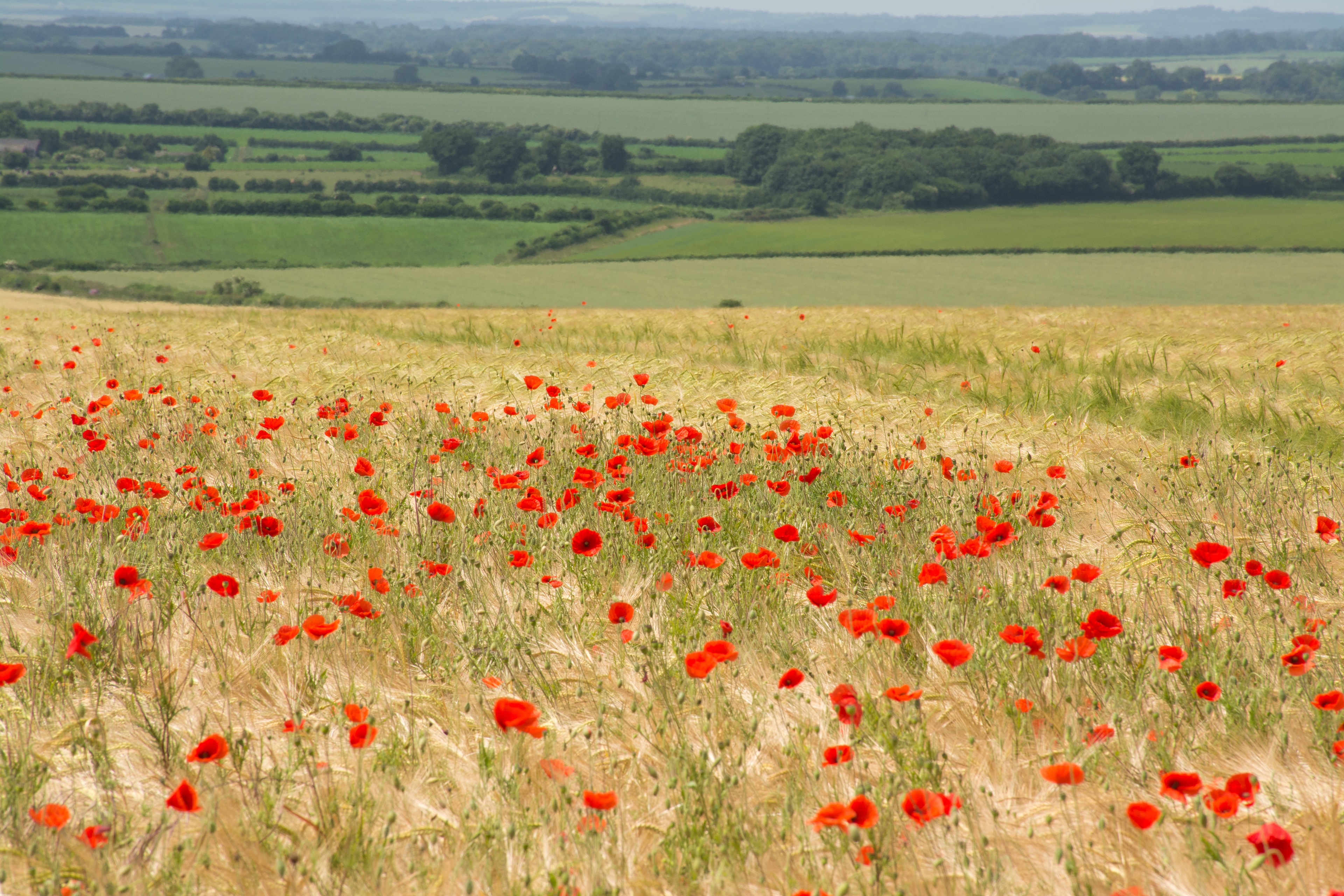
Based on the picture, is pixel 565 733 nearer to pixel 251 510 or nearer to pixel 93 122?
pixel 251 510

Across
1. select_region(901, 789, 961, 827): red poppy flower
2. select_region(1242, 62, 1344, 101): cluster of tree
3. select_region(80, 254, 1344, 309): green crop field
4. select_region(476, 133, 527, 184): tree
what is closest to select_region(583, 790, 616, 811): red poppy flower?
select_region(901, 789, 961, 827): red poppy flower

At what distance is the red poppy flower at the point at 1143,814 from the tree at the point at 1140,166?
7797 centimetres

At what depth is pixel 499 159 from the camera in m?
88.1

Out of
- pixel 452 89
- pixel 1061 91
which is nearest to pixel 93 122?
pixel 452 89

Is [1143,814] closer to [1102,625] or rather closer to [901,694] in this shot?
[901,694]

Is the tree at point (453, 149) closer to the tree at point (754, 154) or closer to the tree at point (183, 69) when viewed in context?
the tree at point (754, 154)

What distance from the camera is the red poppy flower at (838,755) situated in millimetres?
1901

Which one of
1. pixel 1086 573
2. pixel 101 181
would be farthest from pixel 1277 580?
pixel 101 181

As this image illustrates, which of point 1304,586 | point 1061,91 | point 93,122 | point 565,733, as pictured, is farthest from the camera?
point 1061,91

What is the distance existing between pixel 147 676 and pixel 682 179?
303ft

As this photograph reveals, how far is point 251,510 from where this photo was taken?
11.3 feet

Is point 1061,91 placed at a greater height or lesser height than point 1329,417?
greater

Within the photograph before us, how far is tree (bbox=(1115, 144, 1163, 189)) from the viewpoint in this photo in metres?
69.4

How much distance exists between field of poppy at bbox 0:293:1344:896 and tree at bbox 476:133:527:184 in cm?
8684
